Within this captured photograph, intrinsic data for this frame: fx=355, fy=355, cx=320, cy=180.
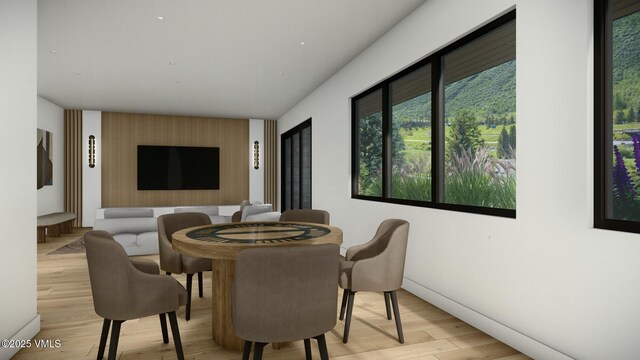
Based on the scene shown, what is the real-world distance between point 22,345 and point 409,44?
164 inches

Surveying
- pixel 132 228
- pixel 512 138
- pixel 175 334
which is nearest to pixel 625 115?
pixel 512 138

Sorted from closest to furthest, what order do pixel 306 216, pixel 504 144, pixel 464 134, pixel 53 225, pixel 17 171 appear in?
1. pixel 17 171
2. pixel 504 144
3. pixel 464 134
4. pixel 306 216
5. pixel 53 225

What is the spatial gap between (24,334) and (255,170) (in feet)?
24.7

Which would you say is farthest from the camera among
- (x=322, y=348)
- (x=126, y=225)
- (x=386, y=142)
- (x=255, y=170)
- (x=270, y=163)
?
(x=270, y=163)

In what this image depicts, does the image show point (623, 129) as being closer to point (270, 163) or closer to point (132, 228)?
point (132, 228)

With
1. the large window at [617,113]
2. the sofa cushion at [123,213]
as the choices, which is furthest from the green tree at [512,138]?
the sofa cushion at [123,213]

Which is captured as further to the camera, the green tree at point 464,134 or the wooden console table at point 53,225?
the wooden console table at point 53,225

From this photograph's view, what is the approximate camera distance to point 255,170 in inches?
390

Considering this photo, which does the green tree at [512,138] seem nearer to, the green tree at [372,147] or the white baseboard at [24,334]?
the green tree at [372,147]

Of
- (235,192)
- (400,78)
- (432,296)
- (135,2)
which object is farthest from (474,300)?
(235,192)

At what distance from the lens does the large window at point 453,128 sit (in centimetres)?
279

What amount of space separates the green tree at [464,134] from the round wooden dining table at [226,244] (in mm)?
1474

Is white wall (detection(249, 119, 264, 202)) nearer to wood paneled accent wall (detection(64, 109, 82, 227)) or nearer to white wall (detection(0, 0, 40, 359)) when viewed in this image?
wood paneled accent wall (detection(64, 109, 82, 227))

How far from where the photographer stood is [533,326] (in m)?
2.36
